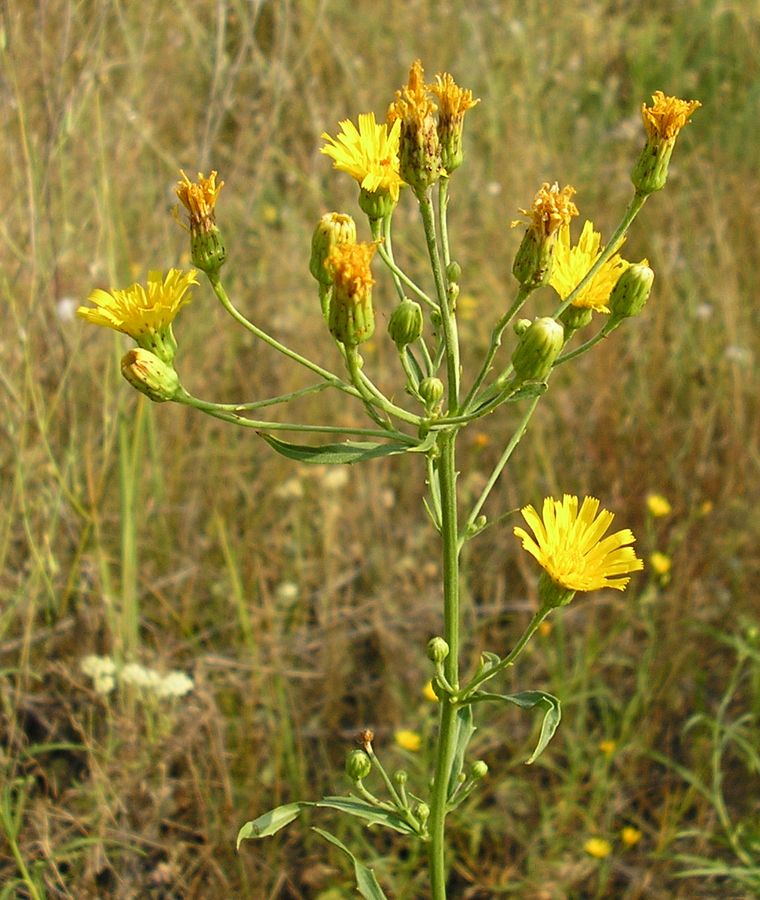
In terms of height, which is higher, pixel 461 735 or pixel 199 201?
pixel 199 201

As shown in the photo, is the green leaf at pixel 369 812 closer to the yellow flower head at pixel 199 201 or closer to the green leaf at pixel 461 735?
the green leaf at pixel 461 735

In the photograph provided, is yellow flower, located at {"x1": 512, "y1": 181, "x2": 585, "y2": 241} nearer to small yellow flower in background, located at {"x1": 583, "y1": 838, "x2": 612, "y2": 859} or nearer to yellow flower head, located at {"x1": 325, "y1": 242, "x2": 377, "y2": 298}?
yellow flower head, located at {"x1": 325, "y1": 242, "x2": 377, "y2": 298}

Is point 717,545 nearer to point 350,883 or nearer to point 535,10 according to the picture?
point 350,883

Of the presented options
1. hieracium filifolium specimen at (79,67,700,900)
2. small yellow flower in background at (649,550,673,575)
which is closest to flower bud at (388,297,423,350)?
hieracium filifolium specimen at (79,67,700,900)

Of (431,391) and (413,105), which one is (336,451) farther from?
(413,105)

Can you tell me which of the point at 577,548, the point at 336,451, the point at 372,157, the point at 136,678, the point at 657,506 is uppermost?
the point at 372,157

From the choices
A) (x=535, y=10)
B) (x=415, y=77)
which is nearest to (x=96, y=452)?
(x=415, y=77)

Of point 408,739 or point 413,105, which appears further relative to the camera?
point 408,739

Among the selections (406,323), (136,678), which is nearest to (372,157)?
(406,323)
